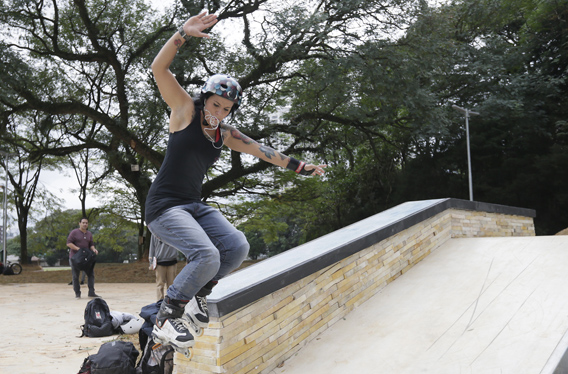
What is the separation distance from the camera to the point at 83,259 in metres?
10.3

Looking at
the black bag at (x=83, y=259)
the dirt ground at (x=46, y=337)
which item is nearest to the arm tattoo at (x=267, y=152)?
the dirt ground at (x=46, y=337)

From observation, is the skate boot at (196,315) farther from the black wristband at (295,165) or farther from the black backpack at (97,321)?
the black backpack at (97,321)

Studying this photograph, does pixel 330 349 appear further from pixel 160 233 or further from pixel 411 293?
pixel 160 233

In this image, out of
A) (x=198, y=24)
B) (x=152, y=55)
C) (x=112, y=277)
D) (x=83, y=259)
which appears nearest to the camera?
(x=198, y=24)

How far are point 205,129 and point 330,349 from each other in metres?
2.30

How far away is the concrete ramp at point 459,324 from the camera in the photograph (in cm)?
343

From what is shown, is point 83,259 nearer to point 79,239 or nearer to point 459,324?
point 79,239

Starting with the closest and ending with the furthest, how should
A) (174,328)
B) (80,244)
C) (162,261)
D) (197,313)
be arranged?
(174,328) < (197,313) < (162,261) < (80,244)

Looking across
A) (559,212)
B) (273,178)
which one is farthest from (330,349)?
(559,212)

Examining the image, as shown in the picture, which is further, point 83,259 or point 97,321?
point 83,259

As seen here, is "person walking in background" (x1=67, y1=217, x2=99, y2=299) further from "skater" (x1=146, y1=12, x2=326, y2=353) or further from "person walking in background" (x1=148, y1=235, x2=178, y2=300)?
"skater" (x1=146, y1=12, x2=326, y2=353)

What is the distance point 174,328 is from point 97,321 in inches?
154

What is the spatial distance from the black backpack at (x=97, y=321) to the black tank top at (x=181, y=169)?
12.8 feet

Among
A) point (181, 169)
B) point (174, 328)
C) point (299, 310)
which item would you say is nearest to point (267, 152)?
point (181, 169)
